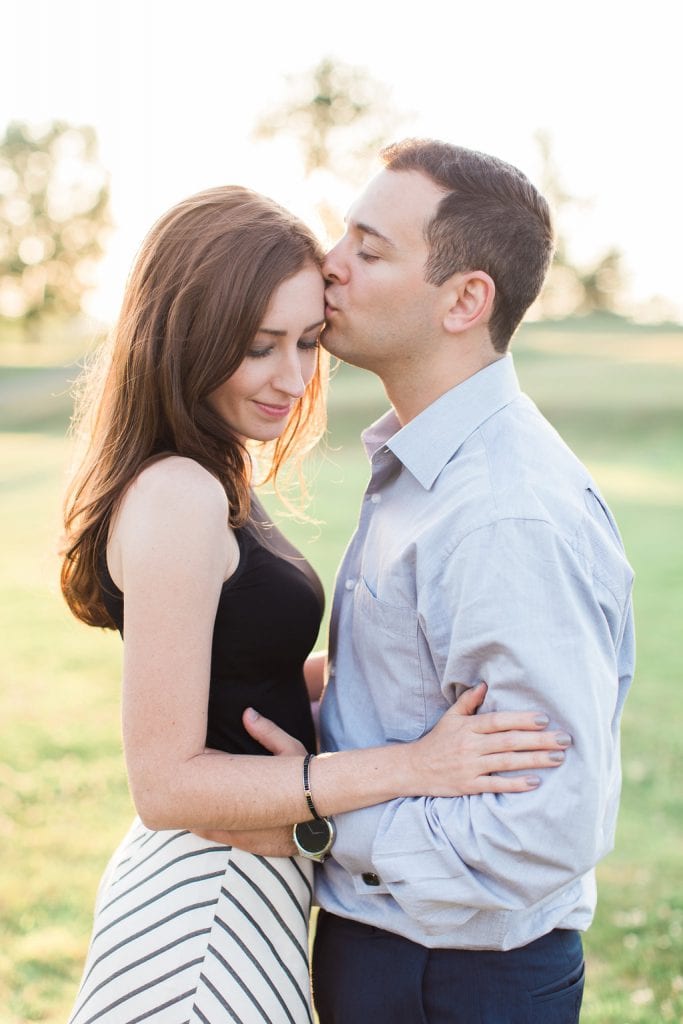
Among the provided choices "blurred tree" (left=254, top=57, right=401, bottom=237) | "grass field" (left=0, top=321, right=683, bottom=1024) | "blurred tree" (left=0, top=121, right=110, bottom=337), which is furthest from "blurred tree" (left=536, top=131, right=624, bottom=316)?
"grass field" (left=0, top=321, right=683, bottom=1024)

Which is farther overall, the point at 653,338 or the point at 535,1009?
the point at 653,338

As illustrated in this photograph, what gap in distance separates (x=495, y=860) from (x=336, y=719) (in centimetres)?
66

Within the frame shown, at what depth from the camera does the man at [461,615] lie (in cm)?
216

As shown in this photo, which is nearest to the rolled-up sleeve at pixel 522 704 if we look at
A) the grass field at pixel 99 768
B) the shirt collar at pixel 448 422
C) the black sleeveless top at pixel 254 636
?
the shirt collar at pixel 448 422

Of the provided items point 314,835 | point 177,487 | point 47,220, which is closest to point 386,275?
point 177,487

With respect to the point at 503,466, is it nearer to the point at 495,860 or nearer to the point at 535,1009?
the point at 495,860

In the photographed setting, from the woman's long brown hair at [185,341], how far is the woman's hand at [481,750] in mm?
687

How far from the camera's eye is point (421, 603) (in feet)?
7.62

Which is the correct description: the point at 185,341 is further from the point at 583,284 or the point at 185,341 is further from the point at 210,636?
the point at 583,284

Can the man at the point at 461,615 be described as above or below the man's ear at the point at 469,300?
below

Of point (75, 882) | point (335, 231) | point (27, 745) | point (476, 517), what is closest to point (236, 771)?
point (476, 517)

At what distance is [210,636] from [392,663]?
1.42ft

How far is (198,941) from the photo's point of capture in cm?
229

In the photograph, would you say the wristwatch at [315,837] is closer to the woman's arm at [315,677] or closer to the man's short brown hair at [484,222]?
the woman's arm at [315,677]
